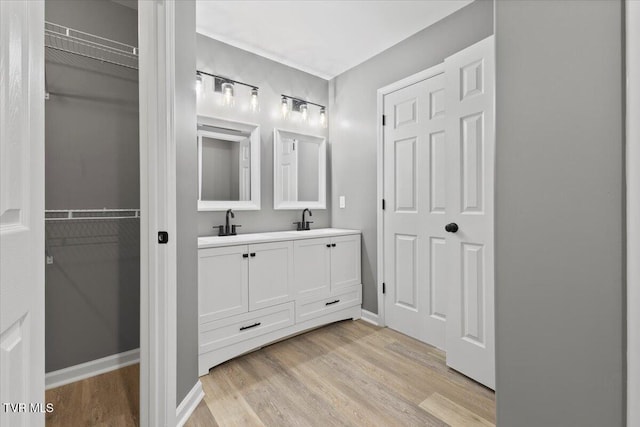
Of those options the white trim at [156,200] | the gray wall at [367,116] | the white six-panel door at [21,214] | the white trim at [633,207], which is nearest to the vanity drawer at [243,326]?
the white trim at [156,200]

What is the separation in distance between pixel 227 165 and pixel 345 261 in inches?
53.9

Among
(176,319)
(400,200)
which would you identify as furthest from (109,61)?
(400,200)

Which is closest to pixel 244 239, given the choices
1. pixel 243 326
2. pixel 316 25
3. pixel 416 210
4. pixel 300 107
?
pixel 243 326

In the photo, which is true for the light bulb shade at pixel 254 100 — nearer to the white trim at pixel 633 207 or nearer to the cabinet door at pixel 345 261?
the cabinet door at pixel 345 261

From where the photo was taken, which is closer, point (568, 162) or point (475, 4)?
point (568, 162)

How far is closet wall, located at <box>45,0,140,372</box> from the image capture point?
6.23 ft

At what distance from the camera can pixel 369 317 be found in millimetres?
2871

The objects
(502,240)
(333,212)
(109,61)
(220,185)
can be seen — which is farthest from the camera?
(333,212)

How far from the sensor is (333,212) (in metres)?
3.29

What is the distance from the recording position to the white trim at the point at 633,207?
1.91ft

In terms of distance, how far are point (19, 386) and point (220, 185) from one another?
2.09m

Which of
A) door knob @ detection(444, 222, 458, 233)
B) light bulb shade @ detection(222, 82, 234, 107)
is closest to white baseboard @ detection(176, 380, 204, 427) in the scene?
door knob @ detection(444, 222, 458, 233)

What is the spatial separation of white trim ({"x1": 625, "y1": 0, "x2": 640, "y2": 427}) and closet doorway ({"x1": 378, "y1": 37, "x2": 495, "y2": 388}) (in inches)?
52.6

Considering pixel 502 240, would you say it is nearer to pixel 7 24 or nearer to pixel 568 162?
pixel 568 162
